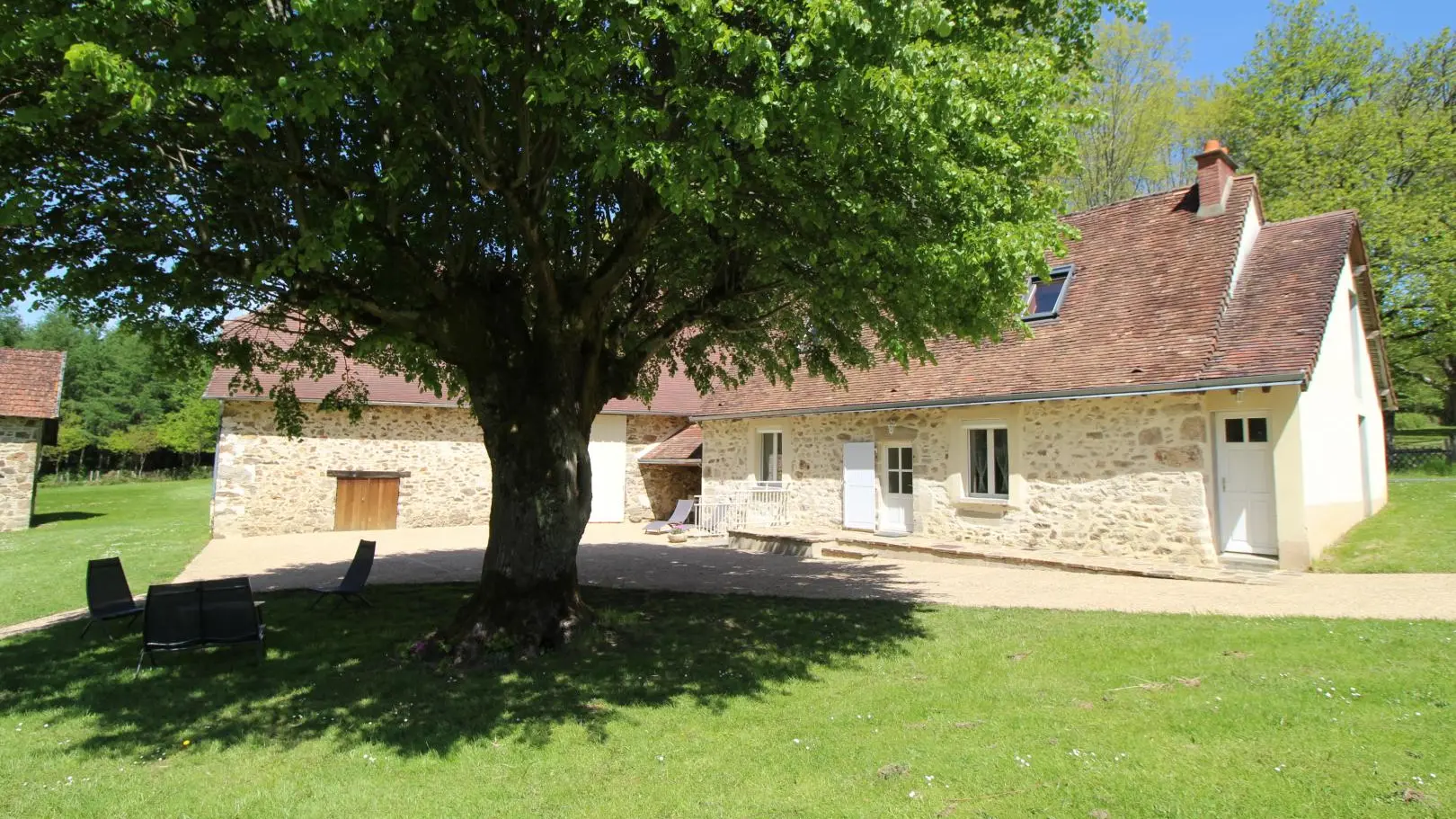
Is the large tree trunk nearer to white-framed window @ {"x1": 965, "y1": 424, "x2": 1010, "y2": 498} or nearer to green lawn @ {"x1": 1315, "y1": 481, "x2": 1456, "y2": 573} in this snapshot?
white-framed window @ {"x1": 965, "y1": 424, "x2": 1010, "y2": 498}

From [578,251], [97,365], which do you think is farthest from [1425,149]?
[97,365]

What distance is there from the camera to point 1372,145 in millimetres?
23078

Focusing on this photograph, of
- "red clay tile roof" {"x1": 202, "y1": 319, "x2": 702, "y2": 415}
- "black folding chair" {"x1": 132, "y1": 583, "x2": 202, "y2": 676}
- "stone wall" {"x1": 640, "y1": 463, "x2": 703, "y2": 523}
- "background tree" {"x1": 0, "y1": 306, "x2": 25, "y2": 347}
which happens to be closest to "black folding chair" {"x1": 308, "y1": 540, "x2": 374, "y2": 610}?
"black folding chair" {"x1": 132, "y1": 583, "x2": 202, "y2": 676}

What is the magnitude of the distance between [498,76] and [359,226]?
1730 millimetres

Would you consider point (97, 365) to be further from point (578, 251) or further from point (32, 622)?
point (578, 251)

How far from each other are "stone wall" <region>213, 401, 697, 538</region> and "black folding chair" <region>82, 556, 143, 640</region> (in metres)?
9.74

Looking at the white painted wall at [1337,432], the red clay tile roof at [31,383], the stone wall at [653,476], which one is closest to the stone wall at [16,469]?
the red clay tile roof at [31,383]

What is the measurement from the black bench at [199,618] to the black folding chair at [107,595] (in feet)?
3.78

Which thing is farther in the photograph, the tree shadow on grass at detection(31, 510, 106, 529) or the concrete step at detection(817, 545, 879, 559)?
the tree shadow on grass at detection(31, 510, 106, 529)

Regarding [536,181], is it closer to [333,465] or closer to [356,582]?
[356,582]

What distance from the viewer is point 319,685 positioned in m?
6.33

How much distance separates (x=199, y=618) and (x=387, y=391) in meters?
14.3

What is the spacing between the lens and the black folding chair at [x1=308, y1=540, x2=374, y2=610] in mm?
9328

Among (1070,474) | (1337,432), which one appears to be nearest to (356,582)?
(1070,474)
